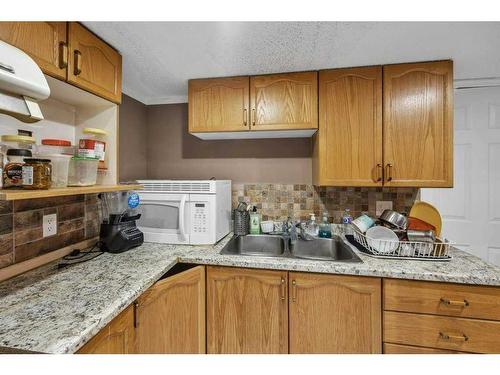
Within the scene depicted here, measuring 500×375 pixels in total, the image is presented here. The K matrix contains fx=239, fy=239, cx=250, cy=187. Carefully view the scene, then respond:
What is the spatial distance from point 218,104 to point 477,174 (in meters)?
2.04

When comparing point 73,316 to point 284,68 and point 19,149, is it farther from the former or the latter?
point 284,68

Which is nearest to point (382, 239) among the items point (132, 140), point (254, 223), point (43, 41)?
point (254, 223)

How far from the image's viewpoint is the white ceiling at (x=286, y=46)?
1.18m

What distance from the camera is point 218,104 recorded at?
176cm

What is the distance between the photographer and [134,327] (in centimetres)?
101

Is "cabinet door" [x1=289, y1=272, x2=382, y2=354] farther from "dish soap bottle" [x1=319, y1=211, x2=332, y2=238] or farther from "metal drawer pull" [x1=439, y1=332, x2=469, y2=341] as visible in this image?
"dish soap bottle" [x1=319, y1=211, x2=332, y2=238]

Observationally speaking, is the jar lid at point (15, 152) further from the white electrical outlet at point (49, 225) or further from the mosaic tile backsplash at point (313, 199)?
the mosaic tile backsplash at point (313, 199)

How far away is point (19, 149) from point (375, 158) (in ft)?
6.09

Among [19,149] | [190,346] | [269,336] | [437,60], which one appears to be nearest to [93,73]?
[19,149]

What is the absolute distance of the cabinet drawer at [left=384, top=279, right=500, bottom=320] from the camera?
1.14 meters

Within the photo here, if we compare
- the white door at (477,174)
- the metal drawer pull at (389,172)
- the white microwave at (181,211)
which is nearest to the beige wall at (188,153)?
the white microwave at (181,211)

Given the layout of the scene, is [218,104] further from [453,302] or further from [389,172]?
A: [453,302]

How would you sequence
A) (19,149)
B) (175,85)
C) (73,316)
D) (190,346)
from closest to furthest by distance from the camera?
(73,316), (19,149), (190,346), (175,85)

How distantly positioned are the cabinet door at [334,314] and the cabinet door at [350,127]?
0.67 meters
